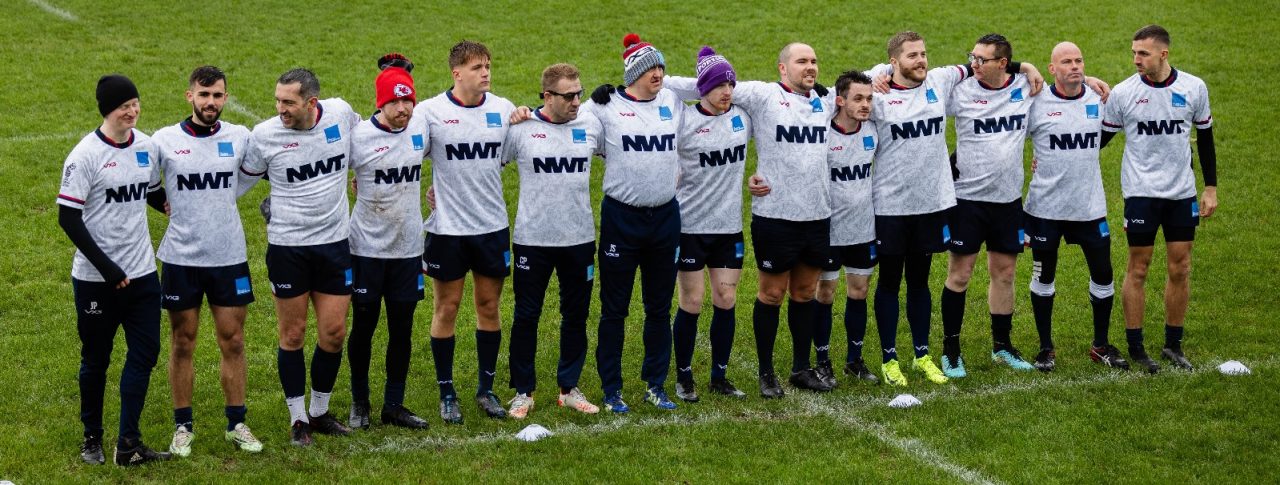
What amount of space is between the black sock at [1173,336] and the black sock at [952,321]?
5.79 ft

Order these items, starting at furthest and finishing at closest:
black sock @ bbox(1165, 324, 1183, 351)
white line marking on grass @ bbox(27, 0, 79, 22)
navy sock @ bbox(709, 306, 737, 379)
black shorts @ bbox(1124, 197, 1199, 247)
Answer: white line marking on grass @ bbox(27, 0, 79, 22) < black sock @ bbox(1165, 324, 1183, 351) < black shorts @ bbox(1124, 197, 1199, 247) < navy sock @ bbox(709, 306, 737, 379)

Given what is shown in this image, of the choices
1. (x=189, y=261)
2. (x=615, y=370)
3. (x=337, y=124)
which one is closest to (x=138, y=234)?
(x=189, y=261)

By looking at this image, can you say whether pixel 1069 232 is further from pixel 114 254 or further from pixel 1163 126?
pixel 114 254

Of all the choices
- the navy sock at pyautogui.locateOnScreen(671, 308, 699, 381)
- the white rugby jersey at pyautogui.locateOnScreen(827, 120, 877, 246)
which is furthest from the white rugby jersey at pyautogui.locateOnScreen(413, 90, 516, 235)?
the white rugby jersey at pyautogui.locateOnScreen(827, 120, 877, 246)

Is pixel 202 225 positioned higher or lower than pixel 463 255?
higher

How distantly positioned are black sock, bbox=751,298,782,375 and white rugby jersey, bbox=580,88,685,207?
135 cm

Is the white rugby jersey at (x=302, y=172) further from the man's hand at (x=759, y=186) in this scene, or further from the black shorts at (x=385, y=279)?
the man's hand at (x=759, y=186)

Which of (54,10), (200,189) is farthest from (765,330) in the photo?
(54,10)

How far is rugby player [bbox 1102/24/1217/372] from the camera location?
36.5 ft

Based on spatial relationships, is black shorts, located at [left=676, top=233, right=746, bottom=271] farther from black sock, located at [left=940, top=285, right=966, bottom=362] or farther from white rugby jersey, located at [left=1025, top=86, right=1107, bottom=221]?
white rugby jersey, located at [left=1025, top=86, right=1107, bottom=221]

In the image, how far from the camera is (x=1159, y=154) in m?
11.2

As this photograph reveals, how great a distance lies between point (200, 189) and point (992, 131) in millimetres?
5975

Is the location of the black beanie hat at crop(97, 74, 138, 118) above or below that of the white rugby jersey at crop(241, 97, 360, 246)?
above

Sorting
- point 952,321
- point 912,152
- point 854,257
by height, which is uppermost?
point 912,152
